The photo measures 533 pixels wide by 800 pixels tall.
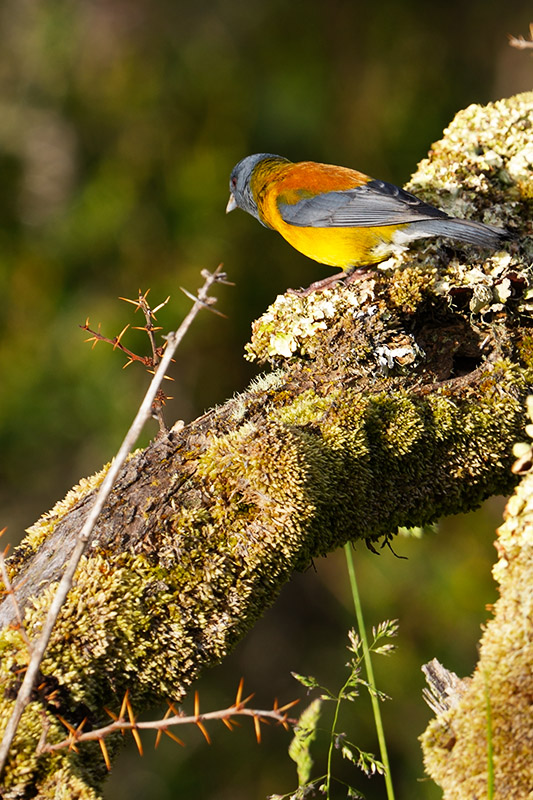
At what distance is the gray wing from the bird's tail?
300 millimetres

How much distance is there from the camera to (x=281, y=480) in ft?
6.16

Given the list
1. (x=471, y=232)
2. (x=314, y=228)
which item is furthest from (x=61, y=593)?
(x=314, y=228)

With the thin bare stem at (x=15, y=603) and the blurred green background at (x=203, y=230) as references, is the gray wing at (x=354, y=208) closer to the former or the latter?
the thin bare stem at (x=15, y=603)

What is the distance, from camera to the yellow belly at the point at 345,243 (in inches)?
126

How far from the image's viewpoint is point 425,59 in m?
7.49

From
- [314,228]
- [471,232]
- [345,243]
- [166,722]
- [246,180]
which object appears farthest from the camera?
[246,180]

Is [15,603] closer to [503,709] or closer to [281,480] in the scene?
[281,480]

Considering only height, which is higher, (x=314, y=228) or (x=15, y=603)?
(x=314, y=228)

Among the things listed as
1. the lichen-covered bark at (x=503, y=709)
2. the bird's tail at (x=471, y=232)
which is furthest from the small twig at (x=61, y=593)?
the bird's tail at (x=471, y=232)

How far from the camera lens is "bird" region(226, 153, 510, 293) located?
9.79 feet

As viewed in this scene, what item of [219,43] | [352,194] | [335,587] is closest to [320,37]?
[219,43]

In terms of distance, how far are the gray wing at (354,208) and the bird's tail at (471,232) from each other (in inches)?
11.8

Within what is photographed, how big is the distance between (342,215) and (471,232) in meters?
0.85

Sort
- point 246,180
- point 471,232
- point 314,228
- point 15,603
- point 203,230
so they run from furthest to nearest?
point 203,230 → point 246,180 → point 314,228 → point 471,232 → point 15,603
